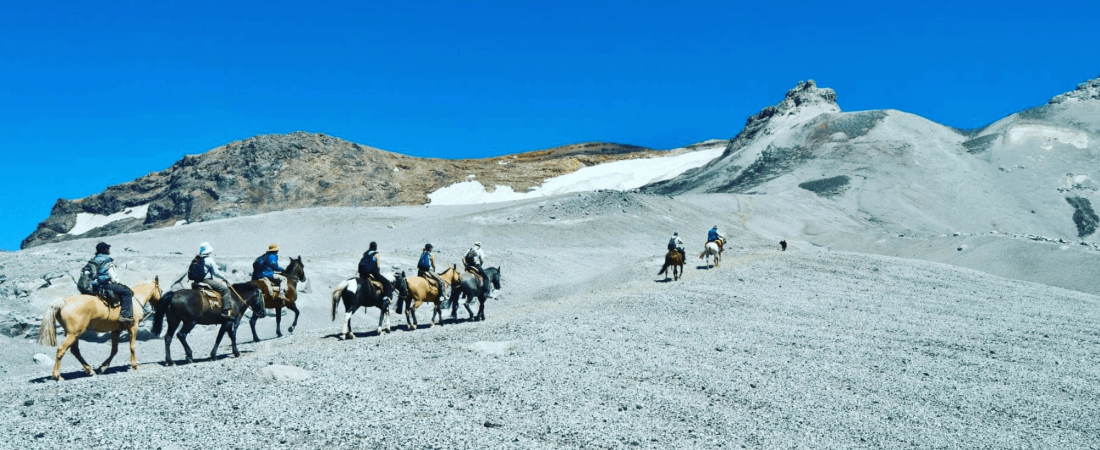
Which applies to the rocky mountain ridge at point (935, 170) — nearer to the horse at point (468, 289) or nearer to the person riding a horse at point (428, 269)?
the horse at point (468, 289)

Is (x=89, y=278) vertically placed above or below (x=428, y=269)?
above

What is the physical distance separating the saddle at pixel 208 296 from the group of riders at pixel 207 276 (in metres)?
0.03

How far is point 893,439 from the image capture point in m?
11.6

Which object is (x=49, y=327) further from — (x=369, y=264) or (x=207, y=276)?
(x=369, y=264)

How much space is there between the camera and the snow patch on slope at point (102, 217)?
302ft

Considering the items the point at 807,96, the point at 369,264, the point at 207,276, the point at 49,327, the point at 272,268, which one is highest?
the point at 807,96

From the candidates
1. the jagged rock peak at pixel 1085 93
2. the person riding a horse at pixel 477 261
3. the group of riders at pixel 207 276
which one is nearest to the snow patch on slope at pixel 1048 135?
the jagged rock peak at pixel 1085 93

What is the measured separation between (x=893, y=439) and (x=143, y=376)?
42.6 feet

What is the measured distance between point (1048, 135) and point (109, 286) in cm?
10180

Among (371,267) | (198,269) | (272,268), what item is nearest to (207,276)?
(272,268)

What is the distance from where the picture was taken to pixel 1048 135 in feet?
293

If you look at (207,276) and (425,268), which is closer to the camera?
(207,276)

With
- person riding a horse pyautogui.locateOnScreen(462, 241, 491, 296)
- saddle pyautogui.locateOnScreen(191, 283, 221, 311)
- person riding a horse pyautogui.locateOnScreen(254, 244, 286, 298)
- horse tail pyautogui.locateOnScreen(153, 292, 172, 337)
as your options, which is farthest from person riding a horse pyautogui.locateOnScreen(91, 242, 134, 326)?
person riding a horse pyautogui.locateOnScreen(462, 241, 491, 296)

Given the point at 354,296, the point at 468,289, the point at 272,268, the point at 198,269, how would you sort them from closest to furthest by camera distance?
1. the point at 198,269
2. the point at 272,268
3. the point at 354,296
4. the point at 468,289
